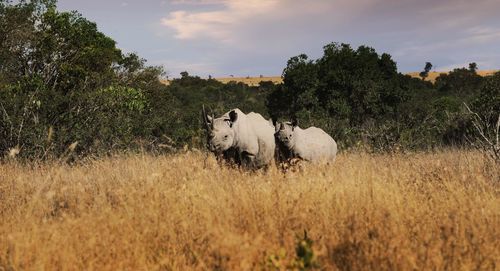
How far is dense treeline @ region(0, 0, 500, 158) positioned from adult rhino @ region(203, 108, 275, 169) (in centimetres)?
49

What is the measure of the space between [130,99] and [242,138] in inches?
482

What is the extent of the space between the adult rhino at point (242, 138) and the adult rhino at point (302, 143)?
401 mm

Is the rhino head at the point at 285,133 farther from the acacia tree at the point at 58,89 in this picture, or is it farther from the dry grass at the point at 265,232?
the acacia tree at the point at 58,89

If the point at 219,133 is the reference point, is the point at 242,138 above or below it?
below

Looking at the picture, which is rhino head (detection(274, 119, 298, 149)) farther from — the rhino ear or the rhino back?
the rhino ear

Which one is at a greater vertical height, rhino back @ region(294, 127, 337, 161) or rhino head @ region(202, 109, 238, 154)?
rhino head @ region(202, 109, 238, 154)

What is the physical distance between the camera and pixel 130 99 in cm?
2016

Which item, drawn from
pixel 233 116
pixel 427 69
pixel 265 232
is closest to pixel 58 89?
pixel 233 116

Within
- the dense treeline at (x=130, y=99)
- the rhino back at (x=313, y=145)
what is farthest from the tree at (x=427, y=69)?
the rhino back at (x=313, y=145)

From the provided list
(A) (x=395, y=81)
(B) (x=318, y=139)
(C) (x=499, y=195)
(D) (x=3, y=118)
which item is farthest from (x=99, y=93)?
(A) (x=395, y=81)

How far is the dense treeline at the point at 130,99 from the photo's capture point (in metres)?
15.2

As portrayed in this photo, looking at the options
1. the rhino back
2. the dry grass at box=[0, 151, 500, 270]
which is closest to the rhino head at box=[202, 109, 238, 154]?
the rhino back

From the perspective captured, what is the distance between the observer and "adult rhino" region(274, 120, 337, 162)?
9.25 metres

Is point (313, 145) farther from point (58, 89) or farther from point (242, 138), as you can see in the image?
point (58, 89)
